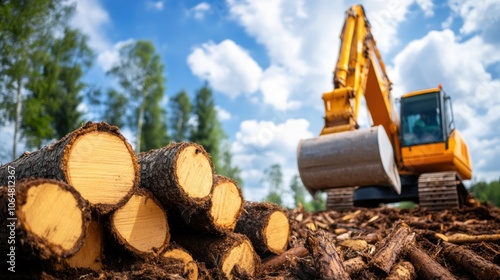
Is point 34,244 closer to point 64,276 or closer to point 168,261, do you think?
point 64,276

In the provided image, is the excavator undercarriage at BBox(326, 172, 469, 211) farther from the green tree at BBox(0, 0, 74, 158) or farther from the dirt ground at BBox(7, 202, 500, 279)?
the green tree at BBox(0, 0, 74, 158)

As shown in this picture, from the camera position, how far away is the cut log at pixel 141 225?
123 inches

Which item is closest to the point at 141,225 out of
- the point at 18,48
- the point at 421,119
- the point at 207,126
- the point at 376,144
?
the point at 376,144

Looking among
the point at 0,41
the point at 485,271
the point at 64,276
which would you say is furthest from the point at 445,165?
the point at 0,41

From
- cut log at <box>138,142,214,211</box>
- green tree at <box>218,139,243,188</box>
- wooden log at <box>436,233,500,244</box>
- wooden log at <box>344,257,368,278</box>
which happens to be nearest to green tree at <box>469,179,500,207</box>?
green tree at <box>218,139,243,188</box>

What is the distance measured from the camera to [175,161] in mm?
3275

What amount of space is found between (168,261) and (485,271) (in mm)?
2764

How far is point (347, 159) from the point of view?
7.04 metres

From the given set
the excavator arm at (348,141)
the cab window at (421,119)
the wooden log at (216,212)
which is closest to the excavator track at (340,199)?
the excavator arm at (348,141)

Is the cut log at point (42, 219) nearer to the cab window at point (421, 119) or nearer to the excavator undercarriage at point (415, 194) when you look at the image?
the excavator undercarriage at point (415, 194)

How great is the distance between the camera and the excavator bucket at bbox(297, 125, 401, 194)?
6.92m

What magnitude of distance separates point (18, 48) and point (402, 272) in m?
17.3

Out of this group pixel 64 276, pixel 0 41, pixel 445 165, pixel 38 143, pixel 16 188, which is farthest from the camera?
pixel 38 143

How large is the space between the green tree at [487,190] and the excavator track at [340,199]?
1732 inches
